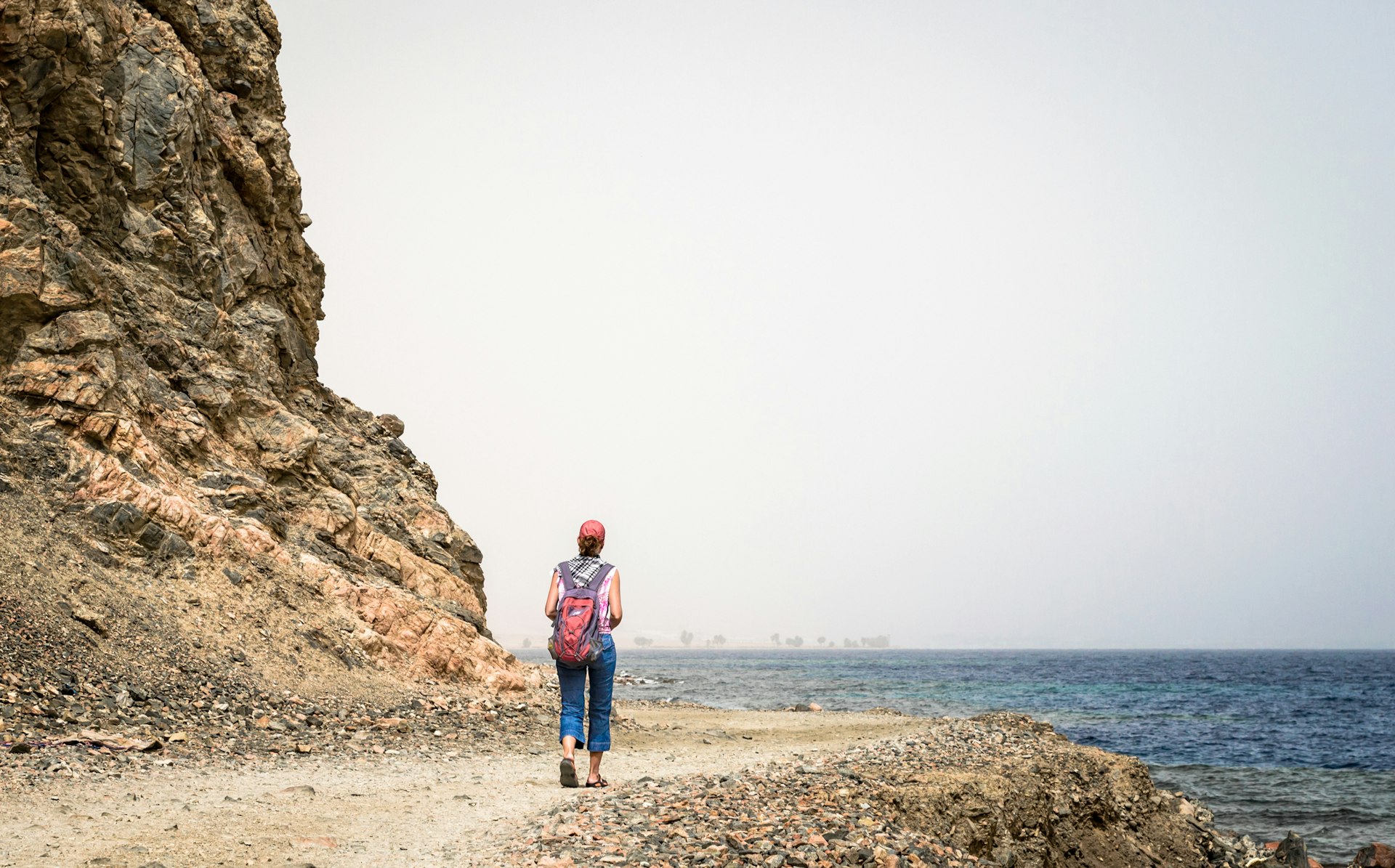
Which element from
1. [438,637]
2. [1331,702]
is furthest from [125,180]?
[1331,702]

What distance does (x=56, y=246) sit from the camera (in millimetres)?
16219

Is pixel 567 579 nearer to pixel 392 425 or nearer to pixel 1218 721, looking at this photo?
pixel 392 425

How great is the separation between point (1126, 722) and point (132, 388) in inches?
1526

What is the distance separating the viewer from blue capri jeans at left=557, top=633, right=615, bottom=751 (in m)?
8.97

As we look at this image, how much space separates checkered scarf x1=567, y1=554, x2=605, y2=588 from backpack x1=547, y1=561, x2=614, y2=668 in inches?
1.2

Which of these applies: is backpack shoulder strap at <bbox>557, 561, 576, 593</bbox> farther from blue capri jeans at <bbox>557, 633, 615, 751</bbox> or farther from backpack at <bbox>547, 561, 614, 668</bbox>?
blue capri jeans at <bbox>557, 633, 615, 751</bbox>

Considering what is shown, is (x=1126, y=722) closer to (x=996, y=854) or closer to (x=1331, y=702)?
(x=1331, y=702)

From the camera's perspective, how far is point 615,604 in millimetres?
8797

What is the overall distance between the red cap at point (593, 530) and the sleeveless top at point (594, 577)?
0.74ft

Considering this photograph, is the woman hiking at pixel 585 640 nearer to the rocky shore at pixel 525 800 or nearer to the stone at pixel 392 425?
the rocky shore at pixel 525 800

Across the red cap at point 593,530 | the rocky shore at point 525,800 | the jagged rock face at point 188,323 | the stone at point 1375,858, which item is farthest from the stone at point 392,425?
the stone at point 1375,858

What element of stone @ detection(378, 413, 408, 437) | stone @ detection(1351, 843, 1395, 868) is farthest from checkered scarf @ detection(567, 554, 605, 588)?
stone @ detection(378, 413, 408, 437)

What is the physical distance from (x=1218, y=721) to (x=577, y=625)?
42.6 meters

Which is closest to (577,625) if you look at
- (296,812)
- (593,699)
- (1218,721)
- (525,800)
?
(593,699)
